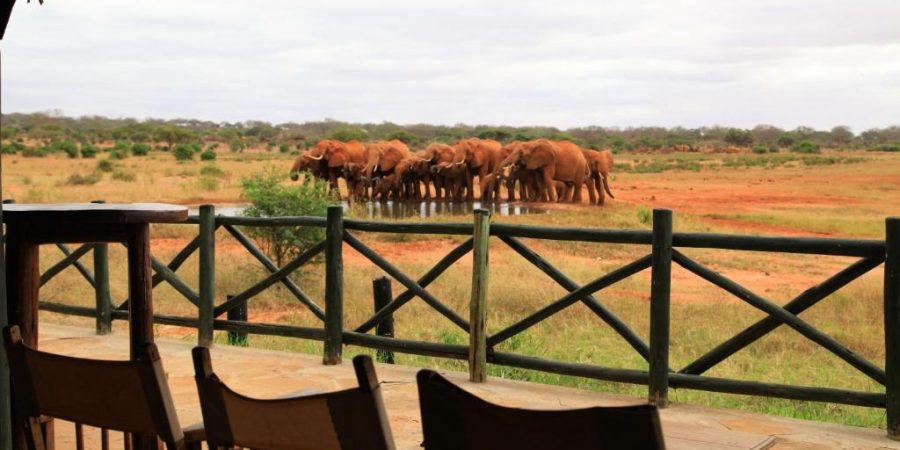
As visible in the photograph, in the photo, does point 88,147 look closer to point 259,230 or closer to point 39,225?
point 259,230

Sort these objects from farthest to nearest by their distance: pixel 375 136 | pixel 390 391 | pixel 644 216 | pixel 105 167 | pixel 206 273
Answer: pixel 375 136 → pixel 105 167 → pixel 644 216 → pixel 206 273 → pixel 390 391

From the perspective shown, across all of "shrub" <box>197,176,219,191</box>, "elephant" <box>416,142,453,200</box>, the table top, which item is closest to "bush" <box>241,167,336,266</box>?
the table top

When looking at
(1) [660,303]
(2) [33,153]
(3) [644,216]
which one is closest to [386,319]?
(1) [660,303]

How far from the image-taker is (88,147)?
6575cm

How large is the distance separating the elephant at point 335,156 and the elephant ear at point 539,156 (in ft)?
30.1

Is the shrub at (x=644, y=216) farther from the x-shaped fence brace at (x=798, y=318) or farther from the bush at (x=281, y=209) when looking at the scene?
the x-shaped fence brace at (x=798, y=318)

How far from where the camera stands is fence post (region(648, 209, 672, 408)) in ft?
22.7

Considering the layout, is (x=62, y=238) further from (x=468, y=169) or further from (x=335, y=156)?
(x=335, y=156)

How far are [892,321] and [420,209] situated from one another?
102ft

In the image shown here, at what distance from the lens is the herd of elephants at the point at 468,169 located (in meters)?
38.6

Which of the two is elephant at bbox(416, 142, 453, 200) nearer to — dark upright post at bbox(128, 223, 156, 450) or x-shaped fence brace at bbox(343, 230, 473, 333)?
x-shaped fence brace at bbox(343, 230, 473, 333)

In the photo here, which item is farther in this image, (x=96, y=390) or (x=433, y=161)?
(x=433, y=161)

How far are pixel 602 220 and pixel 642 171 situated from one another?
34805 millimetres

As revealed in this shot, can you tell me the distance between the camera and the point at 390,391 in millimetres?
7352
